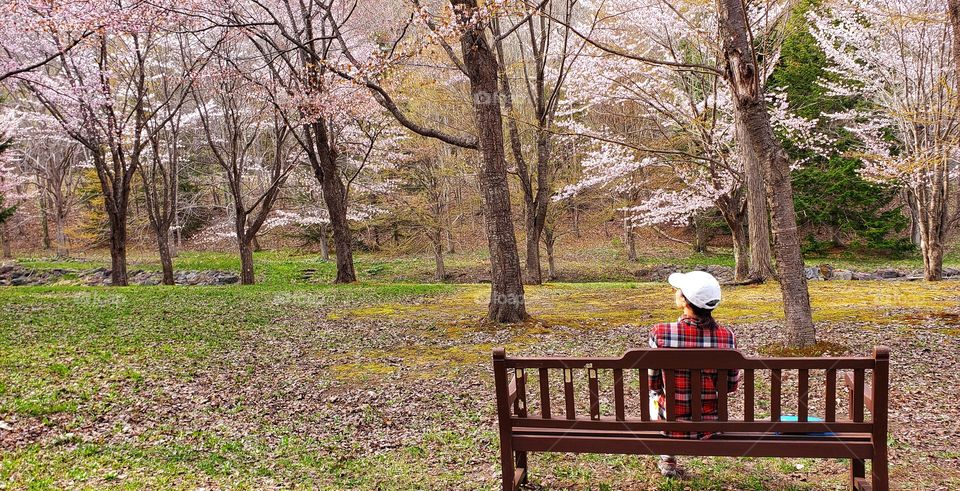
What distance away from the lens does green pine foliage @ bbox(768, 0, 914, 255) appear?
76.0ft

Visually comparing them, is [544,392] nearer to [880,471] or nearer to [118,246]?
[880,471]

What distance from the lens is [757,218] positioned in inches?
526

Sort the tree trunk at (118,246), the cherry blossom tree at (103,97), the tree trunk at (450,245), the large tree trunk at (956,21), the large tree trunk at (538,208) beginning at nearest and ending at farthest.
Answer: the large tree trunk at (956,21)
the cherry blossom tree at (103,97)
the large tree trunk at (538,208)
the tree trunk at (118,246)
the tree trunk at (450,245)

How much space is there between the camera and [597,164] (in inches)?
746

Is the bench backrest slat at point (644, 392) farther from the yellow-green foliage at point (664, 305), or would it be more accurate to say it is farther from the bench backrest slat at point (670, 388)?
the yellow-green foliage at point (664, 305)

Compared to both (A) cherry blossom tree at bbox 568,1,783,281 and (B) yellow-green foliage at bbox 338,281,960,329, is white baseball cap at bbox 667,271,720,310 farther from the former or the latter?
(A) cherry blossom tree at bbox 568,1,783,281

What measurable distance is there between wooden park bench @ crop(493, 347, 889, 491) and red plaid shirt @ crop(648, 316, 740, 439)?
127mm

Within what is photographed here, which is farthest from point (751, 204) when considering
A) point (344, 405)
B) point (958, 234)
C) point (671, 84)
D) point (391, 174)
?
point (958, 234)

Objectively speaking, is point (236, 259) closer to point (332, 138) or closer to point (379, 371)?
point (332, 138)

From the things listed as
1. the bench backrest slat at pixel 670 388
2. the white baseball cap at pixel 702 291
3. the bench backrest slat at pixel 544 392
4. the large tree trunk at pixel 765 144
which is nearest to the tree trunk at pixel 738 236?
the large tree trunk at pixel 765 144

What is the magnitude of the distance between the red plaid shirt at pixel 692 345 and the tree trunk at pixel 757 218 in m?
9.03

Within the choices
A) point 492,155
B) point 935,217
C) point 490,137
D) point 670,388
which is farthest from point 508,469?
point 935,217

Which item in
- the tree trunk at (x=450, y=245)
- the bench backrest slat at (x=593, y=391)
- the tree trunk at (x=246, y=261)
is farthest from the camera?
the tree trunk at (x=450, y=245)

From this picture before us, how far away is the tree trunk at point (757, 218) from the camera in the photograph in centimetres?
1256
